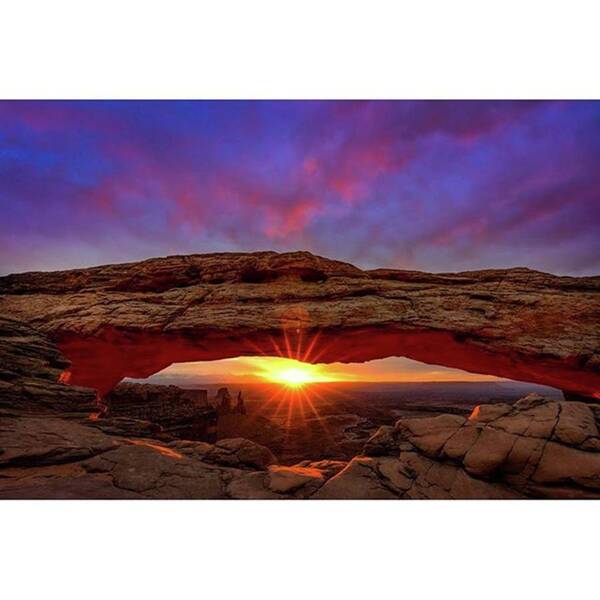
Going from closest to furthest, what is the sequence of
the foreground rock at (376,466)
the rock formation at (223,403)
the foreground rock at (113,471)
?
the foreground rock at (113,471) < the foreground rock at (376,466) < the rock formation at (223,403)

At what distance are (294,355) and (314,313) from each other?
8.49 ft

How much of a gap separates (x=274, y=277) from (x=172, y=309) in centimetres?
410

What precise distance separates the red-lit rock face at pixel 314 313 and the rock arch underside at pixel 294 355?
0.06 m

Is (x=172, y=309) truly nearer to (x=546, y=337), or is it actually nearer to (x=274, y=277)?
(x=274, y=277)

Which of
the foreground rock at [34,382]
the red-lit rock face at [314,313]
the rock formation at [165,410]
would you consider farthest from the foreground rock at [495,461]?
the rock formation at [165,410]

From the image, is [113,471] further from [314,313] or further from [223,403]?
[223,403]

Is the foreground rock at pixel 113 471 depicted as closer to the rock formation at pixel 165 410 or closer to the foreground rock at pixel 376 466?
the foreground rock at pixel 376 466

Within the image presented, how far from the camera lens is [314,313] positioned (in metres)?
11.6

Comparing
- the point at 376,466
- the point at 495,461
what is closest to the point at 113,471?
the point at 376,466

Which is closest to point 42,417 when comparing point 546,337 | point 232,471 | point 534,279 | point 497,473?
point 232,471

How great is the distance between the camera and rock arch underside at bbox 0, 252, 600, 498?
24.8ft

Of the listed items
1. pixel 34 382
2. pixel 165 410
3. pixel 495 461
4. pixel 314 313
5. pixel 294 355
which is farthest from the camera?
pixel 165 410

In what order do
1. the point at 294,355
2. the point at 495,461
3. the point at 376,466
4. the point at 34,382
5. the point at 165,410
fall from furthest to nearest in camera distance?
the point at 165,410 → the point at 294,355 → the point at 34,382 → the point at 376,466 → the point at 495,461

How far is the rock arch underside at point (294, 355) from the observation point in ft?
24.8
